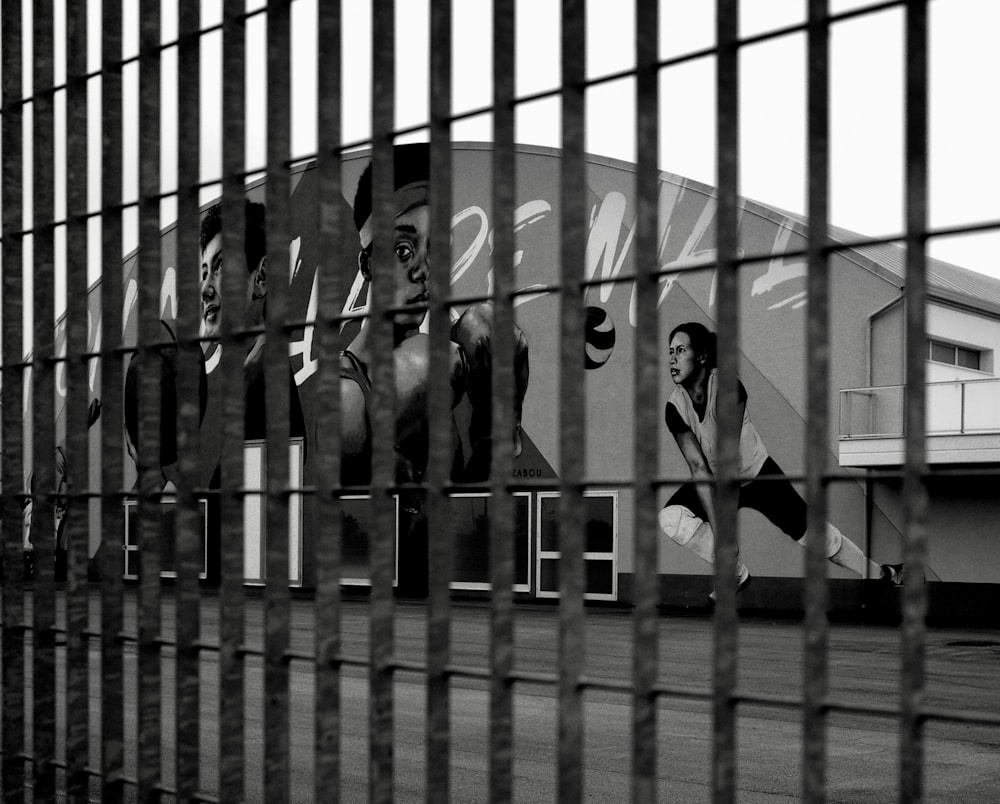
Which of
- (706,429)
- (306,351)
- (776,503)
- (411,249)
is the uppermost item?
(411,249)

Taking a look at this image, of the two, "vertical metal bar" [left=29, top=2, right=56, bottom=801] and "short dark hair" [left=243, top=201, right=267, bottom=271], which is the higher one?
"short dark hair" [left=243, top=201, right=267, bottom=271]

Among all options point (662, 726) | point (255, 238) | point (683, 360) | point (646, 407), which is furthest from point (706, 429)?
point (646, 407)

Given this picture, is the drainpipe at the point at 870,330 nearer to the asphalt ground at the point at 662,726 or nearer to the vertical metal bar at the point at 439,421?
the asphalt ground at the point at 662,726

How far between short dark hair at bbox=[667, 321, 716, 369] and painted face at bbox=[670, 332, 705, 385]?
57 mm

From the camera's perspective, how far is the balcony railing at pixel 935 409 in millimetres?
24047

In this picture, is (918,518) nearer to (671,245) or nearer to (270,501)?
(270,501)

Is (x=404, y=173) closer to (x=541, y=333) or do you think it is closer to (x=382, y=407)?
(x=541, y=333)

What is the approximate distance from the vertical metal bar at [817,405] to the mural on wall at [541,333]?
21202 millimetres

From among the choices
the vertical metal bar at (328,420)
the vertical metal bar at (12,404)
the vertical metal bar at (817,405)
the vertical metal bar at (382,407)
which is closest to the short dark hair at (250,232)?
the vertical metal bar at (12,404)

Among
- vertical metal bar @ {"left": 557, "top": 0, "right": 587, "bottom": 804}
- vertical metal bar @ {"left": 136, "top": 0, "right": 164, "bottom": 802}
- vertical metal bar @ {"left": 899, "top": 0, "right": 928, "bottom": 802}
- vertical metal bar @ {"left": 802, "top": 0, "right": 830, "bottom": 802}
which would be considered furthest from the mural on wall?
vertical metal bar @ {"left": 899, "top": 0, "right": 928, "bottom": 802}

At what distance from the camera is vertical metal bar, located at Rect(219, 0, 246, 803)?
465cm

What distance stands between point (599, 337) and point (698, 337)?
2.12 metres

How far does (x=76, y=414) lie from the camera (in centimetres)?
550

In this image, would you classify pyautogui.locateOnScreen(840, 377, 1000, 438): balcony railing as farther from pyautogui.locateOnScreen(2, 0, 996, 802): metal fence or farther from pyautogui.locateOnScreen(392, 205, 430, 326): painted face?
pyautogui.locateOnScreen(2, 0, 996, 802): metal fence
